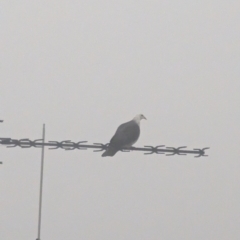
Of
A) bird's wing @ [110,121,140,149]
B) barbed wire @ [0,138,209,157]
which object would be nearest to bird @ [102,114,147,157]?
bird's wing @ [110,121,140,149]

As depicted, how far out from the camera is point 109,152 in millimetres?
3809

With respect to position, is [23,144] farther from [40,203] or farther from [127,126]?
[127,126]

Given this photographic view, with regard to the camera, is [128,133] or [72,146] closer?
[72,146]

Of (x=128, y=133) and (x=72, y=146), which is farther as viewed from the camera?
(x=128, y=133)

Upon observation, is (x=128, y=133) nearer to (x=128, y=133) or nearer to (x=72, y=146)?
(x=128, y=133)

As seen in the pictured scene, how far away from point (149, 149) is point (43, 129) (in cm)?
102

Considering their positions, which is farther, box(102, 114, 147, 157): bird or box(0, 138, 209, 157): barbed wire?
box(102, 114, 147, 157): bird

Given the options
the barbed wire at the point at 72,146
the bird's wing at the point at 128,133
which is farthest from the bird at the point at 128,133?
the barbed wire at the point at 72,146

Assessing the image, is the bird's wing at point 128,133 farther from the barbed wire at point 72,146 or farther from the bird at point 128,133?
the barbed wire at point 72,146

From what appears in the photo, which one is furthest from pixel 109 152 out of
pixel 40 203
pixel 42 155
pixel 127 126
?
pixel 127 126

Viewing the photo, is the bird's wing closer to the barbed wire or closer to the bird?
the bird

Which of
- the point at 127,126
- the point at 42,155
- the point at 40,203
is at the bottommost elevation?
the point at 40,203

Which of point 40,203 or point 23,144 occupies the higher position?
point 23,144

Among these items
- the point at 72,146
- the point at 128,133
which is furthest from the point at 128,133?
the point at 72,146
